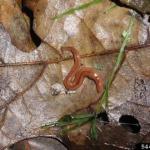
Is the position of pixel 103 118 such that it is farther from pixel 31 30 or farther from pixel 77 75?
pixel 31 30

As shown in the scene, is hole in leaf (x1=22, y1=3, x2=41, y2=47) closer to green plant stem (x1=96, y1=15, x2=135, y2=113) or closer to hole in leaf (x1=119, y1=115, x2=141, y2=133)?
green plant stem (x1=96, y1=15, x2=135, y2=113)

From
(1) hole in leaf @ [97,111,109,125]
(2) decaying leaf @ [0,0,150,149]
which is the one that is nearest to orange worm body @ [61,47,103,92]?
(2) decaying leaf @ [0,0,150,149]

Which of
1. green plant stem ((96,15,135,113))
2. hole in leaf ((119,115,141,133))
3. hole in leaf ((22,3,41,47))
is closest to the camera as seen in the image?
green plant stem ((96,15,135,113))

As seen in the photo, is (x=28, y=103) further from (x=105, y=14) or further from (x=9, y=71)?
(x=105, y=14)

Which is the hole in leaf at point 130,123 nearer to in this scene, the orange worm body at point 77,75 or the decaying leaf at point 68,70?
the decaying leaf at point 68,70

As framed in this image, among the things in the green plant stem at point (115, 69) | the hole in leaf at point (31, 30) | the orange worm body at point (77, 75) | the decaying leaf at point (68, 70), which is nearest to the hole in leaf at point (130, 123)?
the decaying leaf at point (68, 70)

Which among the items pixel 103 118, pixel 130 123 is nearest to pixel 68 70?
pixel 103 118
